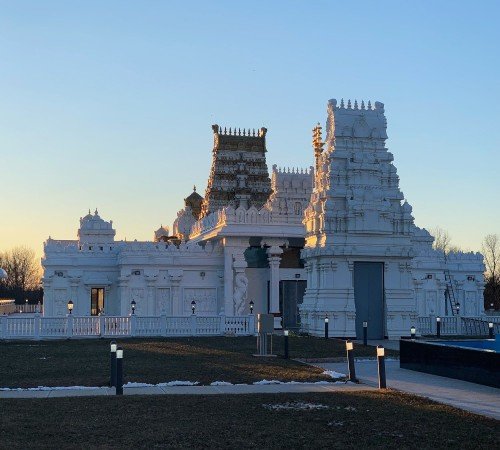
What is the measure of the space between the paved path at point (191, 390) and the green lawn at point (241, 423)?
70cm

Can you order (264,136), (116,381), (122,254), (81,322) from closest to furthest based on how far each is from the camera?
(116,381), (81,322), (122,254), (264,136)

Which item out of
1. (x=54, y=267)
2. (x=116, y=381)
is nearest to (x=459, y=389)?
(x=116, y=381)

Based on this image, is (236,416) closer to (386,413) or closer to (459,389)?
(386,413)

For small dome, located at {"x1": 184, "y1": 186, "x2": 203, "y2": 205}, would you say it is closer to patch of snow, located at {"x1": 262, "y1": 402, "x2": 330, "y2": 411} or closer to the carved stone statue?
the carved stone statue

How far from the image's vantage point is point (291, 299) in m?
49.8

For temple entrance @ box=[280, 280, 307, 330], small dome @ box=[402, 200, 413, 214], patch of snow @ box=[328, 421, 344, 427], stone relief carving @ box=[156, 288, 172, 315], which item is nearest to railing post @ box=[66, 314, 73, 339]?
stone relief carving @ box=[156, 288, 172, 315]

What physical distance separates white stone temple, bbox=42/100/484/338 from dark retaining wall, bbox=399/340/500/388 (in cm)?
1346

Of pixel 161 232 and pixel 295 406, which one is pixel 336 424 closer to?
pixel 295 406

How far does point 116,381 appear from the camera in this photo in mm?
15914

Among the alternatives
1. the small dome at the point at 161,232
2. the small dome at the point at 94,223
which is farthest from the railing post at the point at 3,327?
the small dome at the point at 161,232

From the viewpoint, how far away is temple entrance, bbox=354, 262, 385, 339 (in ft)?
114

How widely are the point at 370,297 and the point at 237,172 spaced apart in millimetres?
40737

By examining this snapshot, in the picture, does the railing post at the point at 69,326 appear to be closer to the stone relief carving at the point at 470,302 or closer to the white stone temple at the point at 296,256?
the white stone temple at the point at 296,256

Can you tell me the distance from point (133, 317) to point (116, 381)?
64.1 feet
